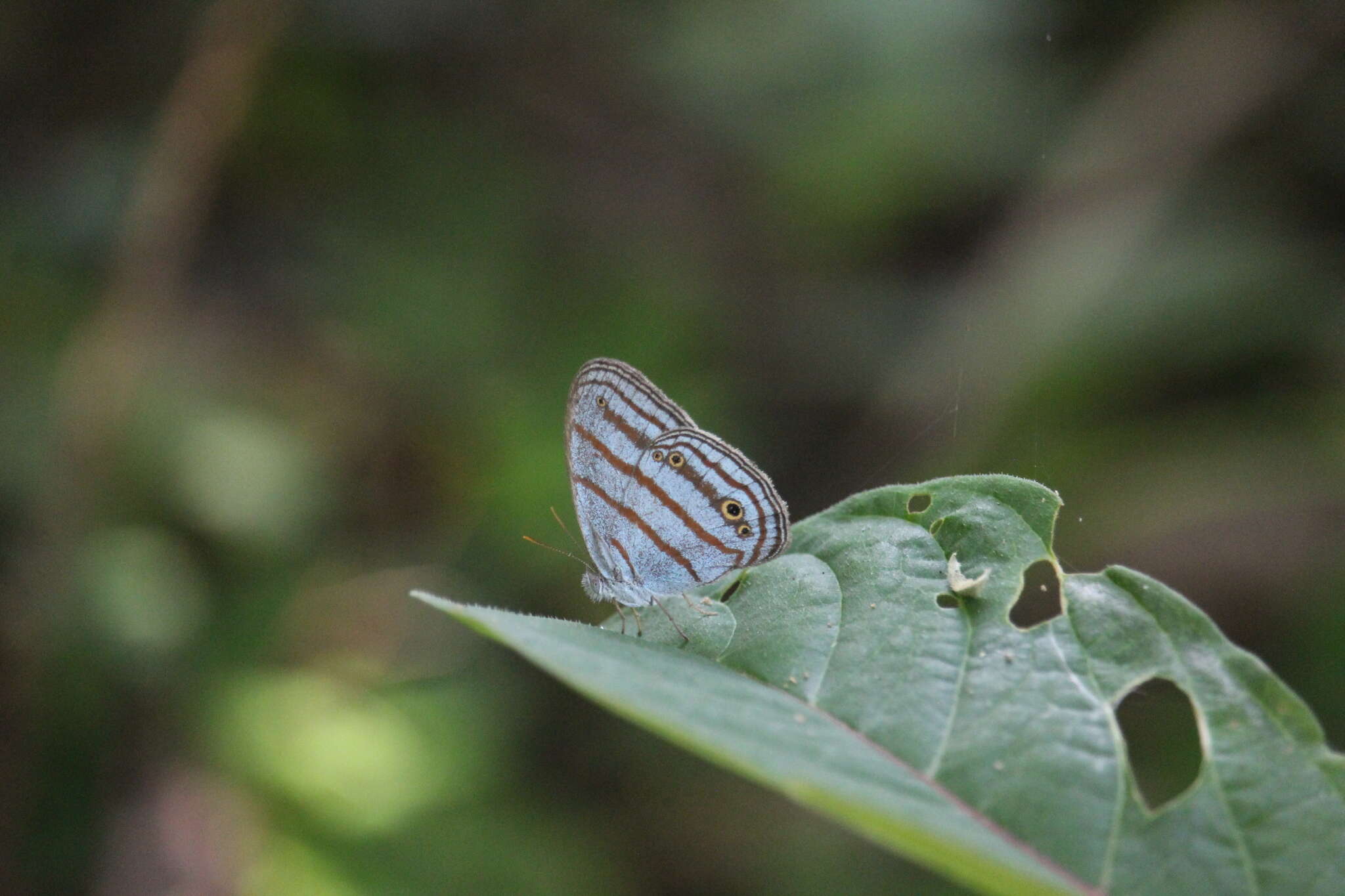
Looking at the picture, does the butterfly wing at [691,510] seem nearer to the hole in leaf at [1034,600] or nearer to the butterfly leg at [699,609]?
the butterfly leg at [699,609]

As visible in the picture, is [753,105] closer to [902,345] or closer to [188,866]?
[902,345]

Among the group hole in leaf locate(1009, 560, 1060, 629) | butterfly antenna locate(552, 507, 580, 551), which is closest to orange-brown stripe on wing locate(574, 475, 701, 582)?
butterfly antenna locate(552, 507, 580, 551)

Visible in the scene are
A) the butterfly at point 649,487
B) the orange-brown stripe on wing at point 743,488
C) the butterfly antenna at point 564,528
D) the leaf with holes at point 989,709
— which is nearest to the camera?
the leaf with holes at point 989,709

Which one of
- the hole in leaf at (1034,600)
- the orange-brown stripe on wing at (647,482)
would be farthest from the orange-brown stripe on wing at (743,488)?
the hole in leaf at (1034,600)

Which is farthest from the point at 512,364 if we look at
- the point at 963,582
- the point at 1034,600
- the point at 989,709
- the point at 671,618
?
the point at 989,709

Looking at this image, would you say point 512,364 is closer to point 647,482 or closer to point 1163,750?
point 647,482
